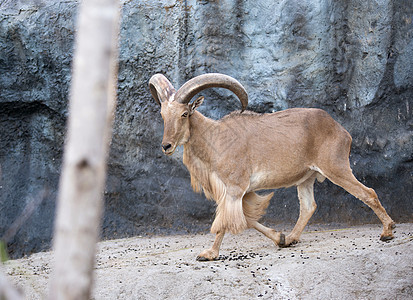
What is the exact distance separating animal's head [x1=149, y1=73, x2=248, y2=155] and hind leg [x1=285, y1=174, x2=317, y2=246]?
4.92 ft

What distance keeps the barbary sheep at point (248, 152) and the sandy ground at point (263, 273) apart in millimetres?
427

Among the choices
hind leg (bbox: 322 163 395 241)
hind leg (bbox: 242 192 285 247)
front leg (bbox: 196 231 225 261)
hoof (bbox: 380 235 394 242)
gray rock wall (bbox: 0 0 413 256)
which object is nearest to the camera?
front leg (bbox: 196 231 225 261)

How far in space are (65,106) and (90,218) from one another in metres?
6.93

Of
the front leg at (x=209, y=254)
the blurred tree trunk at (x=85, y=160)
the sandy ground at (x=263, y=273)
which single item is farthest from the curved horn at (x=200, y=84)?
the blurred tree trunk at (x=85, y=160)

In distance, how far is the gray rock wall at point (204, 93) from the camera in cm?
792

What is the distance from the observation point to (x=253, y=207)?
6.57m

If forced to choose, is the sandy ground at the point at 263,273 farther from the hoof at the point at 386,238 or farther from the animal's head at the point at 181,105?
the animal's head at the point at 181,105

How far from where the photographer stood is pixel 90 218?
1597 millimetres

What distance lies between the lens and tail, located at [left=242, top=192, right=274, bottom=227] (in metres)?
6.51

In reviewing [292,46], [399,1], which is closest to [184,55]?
[292,46]

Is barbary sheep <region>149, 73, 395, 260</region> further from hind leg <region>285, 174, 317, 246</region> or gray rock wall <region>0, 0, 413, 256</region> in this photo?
gray rock wall <region>0, 0, 413, 256</region>

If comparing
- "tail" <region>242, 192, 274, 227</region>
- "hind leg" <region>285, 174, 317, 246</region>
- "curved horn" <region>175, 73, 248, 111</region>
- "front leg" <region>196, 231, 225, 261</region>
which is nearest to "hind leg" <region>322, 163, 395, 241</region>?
"hind leg" <region>285, 174, 317, 246</region>

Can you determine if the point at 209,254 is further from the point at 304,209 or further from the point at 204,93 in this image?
the point at 204,93

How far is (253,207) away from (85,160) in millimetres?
5103
